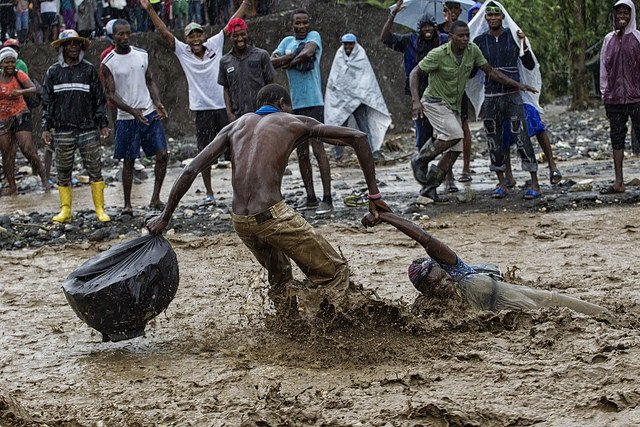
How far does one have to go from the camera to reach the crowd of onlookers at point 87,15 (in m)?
16.5

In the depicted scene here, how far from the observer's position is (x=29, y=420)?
14.9ft

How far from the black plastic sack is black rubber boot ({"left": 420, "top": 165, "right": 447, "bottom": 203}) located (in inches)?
170

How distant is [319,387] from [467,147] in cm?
658

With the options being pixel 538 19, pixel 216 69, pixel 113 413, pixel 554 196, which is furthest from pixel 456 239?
pixel 538 19

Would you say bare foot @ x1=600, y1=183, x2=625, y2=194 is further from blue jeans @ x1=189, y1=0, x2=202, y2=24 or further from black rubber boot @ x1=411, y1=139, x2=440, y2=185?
blue jeans @ x1=189, y1=0, x2=202, y2=24

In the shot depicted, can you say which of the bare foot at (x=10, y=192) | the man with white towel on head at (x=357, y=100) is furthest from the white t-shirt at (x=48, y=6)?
the man with white towel on head at (x=357, y=100)

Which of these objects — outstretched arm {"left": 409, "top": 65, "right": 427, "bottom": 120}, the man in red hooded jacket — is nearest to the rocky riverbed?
the man in red hooded jacket

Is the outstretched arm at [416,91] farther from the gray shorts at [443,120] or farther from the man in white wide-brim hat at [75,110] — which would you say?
the man in white wide-brim hat at [75,110]

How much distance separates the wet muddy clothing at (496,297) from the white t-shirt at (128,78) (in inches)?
194

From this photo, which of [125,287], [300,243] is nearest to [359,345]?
[300,243]

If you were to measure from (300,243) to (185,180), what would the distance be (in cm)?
73

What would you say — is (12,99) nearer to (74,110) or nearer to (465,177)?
(74,110)

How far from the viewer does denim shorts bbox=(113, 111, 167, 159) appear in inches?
388

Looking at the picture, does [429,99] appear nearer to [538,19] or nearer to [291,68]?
[291,68]
